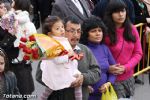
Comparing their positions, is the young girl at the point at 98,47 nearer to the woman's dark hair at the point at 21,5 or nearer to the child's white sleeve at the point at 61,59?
the child's white sleeve at the point at 61,59

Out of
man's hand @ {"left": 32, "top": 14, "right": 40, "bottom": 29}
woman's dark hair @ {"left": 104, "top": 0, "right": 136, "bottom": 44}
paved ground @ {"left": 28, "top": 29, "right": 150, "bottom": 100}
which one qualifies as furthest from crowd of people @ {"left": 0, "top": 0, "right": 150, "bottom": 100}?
man's hand @ {"left": 32, "top": 14, "right": 40, "bottom": 29}

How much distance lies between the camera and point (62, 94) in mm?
4348

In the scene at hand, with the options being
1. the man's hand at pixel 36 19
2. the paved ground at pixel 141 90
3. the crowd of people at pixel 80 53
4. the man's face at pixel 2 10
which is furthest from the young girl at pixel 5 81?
the man's hand at pixel 36 19

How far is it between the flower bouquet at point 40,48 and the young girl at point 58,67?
11cm

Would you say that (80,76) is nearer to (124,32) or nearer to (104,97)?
(104,97)

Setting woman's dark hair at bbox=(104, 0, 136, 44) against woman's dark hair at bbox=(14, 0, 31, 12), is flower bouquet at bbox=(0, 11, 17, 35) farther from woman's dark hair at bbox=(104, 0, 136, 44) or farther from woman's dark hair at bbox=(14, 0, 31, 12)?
woman's dark hair at bbox=(104, 0, 136, 44)

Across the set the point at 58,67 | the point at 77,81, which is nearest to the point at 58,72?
the point at 58,67

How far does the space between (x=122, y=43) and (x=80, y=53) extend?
3.09ft

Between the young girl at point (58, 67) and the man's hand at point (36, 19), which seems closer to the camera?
the young girl at point (58, 67)

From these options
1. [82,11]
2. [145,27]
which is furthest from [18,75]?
[145,27]

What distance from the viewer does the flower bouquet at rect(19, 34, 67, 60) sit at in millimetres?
3928

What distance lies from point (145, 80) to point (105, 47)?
3185 millimetres

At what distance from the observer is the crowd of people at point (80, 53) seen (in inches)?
165

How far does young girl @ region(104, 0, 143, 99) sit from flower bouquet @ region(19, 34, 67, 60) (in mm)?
1258
